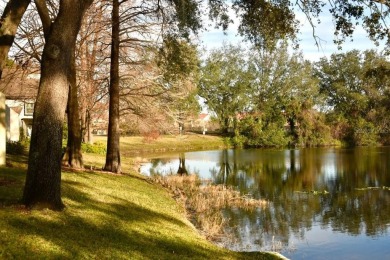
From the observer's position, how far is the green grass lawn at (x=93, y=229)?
314 inches

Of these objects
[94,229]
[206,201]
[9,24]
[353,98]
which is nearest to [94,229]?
[94,229]

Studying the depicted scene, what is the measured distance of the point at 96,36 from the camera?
25.4 meters

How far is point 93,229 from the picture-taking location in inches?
386

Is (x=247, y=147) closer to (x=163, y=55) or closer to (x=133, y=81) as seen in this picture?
(x=133, y=81)

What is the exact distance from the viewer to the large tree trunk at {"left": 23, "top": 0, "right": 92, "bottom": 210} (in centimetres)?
955

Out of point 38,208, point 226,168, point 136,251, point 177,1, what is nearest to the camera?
point 136,251

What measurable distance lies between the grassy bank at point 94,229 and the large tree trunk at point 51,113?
0.50 meters

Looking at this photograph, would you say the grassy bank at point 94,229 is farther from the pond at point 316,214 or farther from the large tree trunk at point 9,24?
the large tree trunk at point 9,24

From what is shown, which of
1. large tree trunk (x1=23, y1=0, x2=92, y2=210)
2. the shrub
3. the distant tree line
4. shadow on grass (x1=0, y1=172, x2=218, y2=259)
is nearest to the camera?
shadow on grass (x1=0, y1=172, x2=218, y2=259)

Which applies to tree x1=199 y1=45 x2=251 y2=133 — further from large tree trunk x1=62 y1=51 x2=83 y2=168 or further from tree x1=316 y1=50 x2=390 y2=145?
large tree trunk x1=62 y1=51 x2=83 y2=168

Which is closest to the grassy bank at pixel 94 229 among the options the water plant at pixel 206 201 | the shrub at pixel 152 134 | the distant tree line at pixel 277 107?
the water plant at pixel 206 201

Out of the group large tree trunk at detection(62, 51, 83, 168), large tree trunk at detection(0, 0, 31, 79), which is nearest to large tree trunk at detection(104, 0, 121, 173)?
large tree trunk at detection(62, 51, 83, 168)

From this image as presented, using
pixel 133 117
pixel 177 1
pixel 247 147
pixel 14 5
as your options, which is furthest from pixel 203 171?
pixel 247 147

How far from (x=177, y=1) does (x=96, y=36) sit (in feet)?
35.5
